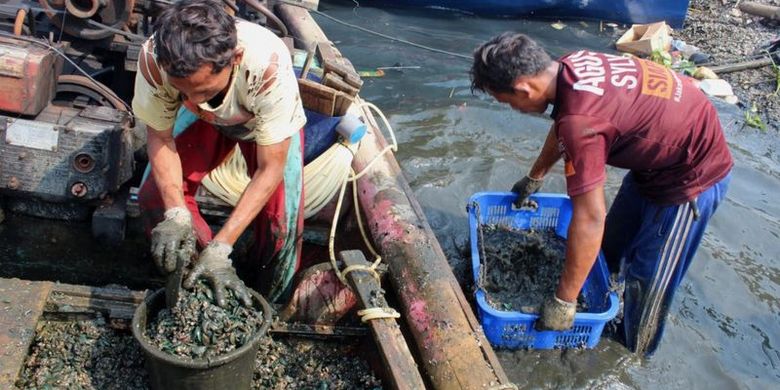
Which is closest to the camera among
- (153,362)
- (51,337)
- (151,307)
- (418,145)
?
(153,362)

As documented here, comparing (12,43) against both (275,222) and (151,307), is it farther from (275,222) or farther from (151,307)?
(151,307)

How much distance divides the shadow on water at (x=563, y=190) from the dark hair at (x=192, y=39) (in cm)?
216

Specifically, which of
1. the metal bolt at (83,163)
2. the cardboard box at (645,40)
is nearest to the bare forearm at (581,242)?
the metal bolt at (83,163)

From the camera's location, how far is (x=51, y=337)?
261 cm

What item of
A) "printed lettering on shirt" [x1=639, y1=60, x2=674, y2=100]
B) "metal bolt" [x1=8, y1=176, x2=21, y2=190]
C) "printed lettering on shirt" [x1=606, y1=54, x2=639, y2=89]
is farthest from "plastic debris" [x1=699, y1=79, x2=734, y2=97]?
"metal bolt" [x1=8, y1=176, x2=21, y2=190]

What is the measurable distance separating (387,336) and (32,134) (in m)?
2.16

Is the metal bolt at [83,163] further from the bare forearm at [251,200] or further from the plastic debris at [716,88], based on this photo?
the plastic debris at [716,88]

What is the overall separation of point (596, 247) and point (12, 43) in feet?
10.3

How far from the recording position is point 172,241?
2.43m

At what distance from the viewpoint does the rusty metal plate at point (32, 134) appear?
11.0 ft

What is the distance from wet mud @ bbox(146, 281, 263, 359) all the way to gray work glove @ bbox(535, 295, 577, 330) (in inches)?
59.2

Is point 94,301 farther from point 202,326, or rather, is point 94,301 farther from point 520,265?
point 520,265

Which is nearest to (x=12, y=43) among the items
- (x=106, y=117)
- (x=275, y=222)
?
(x=106, y=117)

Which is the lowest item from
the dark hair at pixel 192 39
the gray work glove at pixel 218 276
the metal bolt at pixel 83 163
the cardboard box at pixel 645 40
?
the metal bolt at pixel 83 163
